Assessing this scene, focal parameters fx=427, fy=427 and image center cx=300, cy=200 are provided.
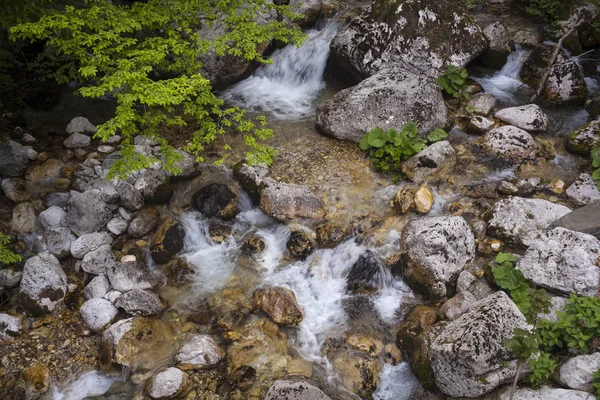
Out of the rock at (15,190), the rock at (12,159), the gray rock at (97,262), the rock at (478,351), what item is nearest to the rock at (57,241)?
the gray rock at (97,262)

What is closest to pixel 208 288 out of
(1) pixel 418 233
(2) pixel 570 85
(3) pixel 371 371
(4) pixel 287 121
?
(3) pixel 371 371

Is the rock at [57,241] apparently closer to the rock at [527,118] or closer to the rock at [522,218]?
the rock at [522,218]

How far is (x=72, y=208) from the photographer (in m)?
7.13

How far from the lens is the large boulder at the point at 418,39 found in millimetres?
9688

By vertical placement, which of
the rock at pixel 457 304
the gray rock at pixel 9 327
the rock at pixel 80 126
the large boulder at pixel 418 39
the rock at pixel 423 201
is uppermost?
the large boulder at pixel 418 39

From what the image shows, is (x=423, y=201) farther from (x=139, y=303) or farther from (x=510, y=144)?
(x=139, y=303)

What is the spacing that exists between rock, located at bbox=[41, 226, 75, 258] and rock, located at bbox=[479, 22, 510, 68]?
969cm

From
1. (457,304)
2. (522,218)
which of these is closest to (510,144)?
(522,218)

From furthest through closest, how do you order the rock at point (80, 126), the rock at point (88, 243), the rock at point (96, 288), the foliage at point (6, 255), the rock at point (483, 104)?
the rock at point (483, 104)
the rock at point (80, 126)
the rock at point (88, 243)
the rock at point (96, 288)
the foliage at point (6, 255)

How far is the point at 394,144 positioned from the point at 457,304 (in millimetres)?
3413

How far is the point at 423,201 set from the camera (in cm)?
723

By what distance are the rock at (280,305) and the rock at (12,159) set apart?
16.3 ft

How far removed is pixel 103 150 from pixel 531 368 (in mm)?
7772

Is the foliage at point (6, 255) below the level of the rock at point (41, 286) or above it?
above
